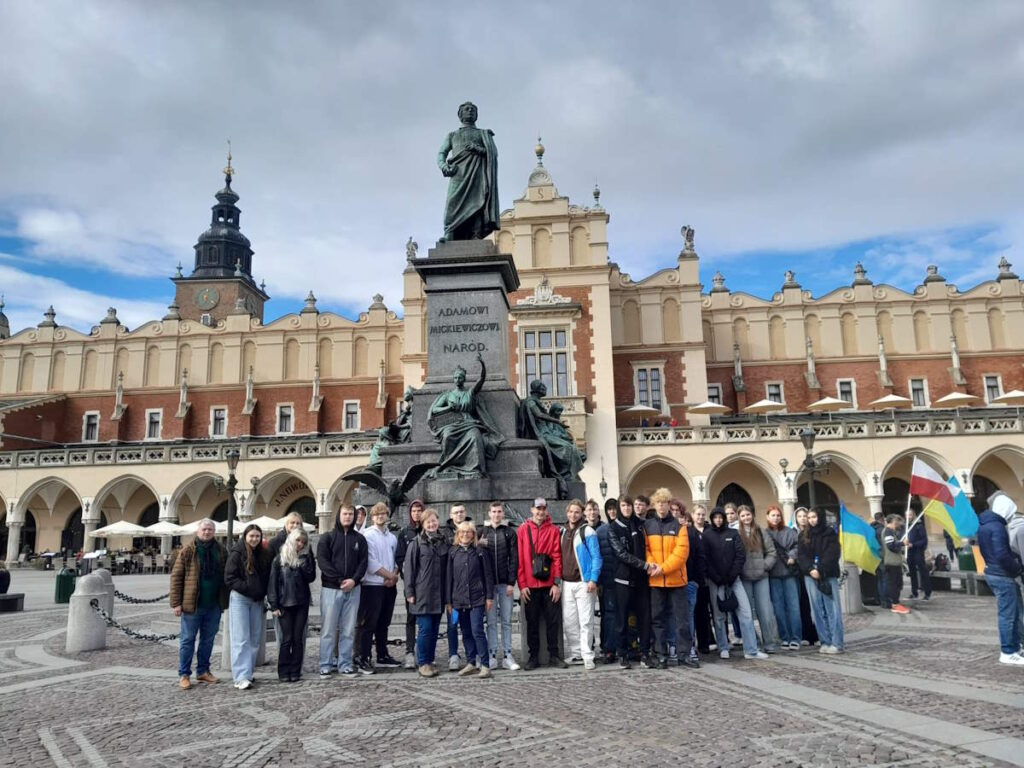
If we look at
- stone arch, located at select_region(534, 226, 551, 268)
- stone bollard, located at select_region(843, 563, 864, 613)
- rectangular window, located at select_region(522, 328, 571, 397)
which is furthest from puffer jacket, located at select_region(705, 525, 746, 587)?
stone arch, located at select_region(534, 226, 551, 268)

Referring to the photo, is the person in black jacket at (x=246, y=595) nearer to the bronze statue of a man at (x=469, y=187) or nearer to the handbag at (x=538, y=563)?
the handbag at (x=538, y=563)

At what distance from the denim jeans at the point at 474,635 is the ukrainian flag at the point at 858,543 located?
6.96 m

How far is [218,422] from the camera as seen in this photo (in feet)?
121

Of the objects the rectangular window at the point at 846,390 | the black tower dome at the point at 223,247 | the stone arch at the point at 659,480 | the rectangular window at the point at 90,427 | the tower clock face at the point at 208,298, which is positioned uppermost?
the black tower dome at the point at 223,247

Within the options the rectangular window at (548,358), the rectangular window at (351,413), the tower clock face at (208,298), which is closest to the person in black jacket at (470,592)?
the rectangular window at (548,358)

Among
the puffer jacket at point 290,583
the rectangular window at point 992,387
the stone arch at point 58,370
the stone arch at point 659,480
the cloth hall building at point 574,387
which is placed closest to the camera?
the puffer jacket at point 290,583

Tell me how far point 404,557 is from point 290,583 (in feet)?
3.27

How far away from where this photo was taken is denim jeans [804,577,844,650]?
7.23 meters

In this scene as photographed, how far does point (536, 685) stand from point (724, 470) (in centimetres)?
2556

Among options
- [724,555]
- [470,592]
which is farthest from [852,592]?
[470,592]

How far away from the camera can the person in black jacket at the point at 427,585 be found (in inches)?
246

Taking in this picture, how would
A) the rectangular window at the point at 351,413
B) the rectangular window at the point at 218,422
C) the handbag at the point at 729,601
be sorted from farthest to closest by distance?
the rectangular window at the point at 218,422 → the rectangular window at the point at 351,413 → the handbag at the point at 729,601

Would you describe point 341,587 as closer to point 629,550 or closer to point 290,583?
point 290,583

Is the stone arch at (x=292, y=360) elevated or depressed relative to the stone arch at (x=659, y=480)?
elevated
